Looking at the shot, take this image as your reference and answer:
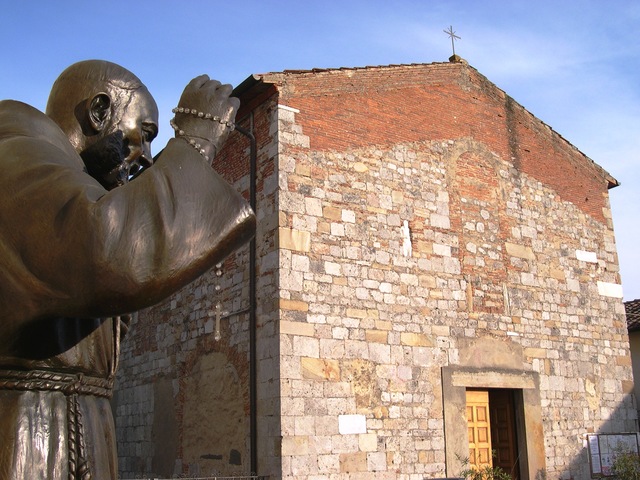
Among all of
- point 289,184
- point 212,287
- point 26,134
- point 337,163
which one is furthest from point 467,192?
point 26,134

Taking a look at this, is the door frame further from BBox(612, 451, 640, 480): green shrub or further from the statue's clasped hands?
the statue's clasped hands

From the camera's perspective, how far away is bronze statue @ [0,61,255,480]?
129 cm

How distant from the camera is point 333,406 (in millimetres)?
9328

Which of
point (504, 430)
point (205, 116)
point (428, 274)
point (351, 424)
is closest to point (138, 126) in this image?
point (205, 116)

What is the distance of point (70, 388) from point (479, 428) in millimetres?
10432

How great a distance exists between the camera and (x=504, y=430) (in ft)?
38.2

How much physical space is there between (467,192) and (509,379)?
3119 mm

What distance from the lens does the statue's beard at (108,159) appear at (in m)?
1.77

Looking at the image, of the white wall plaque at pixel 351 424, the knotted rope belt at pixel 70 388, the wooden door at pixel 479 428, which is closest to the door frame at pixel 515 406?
the wooden door at pixel 479 428

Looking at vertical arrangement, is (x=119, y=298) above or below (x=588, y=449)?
above

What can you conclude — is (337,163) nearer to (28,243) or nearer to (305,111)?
(305,111)

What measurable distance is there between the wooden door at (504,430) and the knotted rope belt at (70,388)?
10.7 m

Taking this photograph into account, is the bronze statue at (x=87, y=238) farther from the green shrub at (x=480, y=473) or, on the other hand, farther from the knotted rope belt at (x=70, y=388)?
the green shrub at (x=480, y=473)

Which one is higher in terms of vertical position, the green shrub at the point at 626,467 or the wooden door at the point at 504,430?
the wooden door at the point at 504,430
